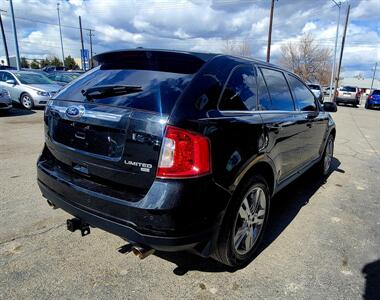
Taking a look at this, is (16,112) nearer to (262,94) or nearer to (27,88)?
(27,88)

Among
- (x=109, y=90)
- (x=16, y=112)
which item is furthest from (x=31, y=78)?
(x=109, y=90)

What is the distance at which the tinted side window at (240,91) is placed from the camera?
261 centimetres

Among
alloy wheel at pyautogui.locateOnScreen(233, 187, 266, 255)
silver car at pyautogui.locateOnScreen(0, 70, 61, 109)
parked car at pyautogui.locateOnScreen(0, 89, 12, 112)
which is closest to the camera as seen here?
alloy wheel at pyautogui.locateOnScreen(233, 187, 266, 255)

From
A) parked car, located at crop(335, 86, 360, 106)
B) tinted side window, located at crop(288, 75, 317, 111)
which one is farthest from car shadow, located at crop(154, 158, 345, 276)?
parked car, located at crop(335, 86, 360, 106)

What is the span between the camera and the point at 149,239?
2.20 m

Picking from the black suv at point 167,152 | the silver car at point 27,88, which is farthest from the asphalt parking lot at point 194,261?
the silver car at point 27,88

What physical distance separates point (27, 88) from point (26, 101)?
1.68ft

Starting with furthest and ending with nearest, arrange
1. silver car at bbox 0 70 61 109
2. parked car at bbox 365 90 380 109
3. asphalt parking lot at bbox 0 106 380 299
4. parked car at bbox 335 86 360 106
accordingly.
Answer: parked car at bbox 335 86 360 106, parked car at bbox 365 90 380 109, silver car at bbox 0 70 61 109, asphalt parking lot at bbox 0 106 380 299

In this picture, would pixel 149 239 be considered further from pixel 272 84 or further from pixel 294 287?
pixel 272 84

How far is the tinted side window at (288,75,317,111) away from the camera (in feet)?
13.6

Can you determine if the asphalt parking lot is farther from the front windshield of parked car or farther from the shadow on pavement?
the front windshield of parked car

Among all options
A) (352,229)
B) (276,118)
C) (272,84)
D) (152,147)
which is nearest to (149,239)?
(152,147)

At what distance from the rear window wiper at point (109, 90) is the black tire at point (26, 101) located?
11.6 m

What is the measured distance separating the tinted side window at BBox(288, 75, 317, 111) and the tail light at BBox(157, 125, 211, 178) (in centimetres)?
237
